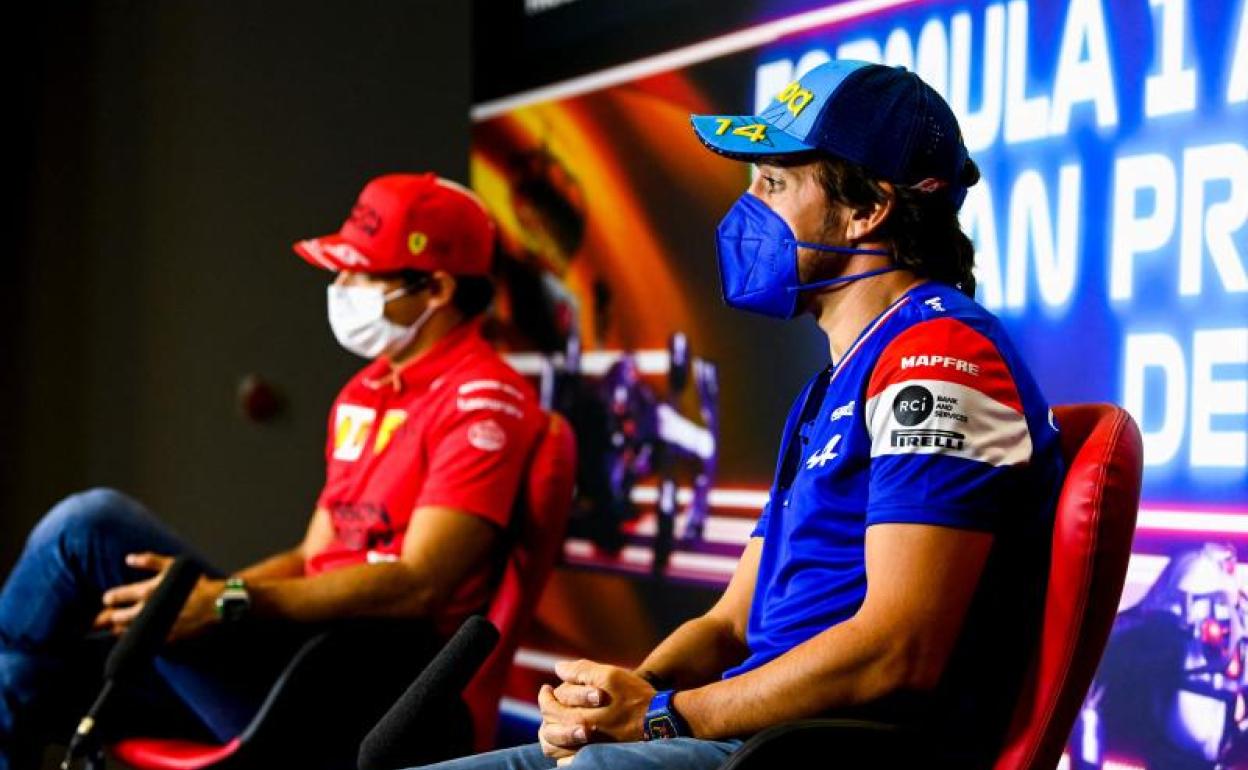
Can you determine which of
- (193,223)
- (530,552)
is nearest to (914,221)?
(530,552)

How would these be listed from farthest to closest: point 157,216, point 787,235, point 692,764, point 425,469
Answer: point 157,216 < point 425,469 < point 787,235 < point 692,764

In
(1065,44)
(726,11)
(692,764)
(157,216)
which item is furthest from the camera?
(157,216)

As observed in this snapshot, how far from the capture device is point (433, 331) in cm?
301

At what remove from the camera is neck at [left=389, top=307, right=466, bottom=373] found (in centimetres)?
301

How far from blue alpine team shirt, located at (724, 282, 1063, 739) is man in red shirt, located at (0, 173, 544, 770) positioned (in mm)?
939

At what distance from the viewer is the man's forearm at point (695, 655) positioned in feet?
6.38

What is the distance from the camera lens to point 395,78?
4234mm

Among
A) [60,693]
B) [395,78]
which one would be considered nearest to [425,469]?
[60,693]

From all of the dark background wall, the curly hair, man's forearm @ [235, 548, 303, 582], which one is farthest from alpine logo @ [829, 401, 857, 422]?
the dark background wall

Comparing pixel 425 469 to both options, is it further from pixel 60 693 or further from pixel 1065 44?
pixel 1065 44

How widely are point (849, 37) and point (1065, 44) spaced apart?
1.76 feet

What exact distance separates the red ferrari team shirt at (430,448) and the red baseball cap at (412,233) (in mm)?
150

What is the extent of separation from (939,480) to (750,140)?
1.85 ft

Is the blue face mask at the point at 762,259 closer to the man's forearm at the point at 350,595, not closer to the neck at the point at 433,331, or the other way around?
the man's forearm at the point at 350,595
